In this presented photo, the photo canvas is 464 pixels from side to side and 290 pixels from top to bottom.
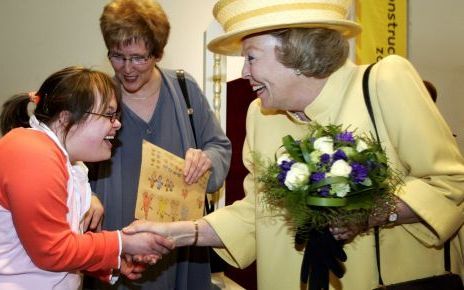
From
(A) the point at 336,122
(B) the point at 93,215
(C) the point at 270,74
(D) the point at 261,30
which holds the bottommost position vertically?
(B) the point at 93,215

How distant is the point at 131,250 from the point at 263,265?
481mm

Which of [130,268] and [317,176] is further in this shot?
[130,268]

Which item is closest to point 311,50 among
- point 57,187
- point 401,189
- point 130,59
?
point 401,189

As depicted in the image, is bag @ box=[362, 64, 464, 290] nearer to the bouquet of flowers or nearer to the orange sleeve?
the bouquet of flowers

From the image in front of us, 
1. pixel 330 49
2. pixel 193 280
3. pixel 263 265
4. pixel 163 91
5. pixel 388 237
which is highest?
pixel 330 49

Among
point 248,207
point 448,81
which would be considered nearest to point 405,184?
point 248,207

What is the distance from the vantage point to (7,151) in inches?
50.3

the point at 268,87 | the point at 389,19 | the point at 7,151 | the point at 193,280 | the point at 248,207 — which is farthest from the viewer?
the point at 389,19

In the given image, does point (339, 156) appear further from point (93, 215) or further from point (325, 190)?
point (93, 215)

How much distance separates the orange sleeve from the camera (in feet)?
4.11

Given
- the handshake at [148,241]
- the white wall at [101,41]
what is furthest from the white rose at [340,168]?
the white wall at [101,41]

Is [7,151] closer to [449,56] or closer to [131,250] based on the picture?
[131,250]

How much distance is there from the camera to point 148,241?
162cm

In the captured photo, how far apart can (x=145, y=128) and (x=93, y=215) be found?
0.44 metres
